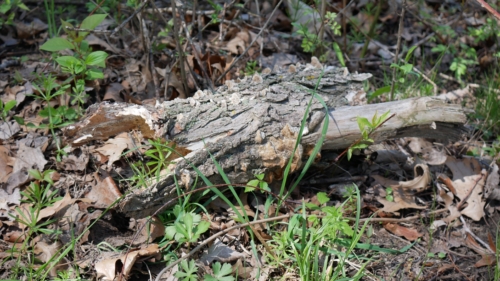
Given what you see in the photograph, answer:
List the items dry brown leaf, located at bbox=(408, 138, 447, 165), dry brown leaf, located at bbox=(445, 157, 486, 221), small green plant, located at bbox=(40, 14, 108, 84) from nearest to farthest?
1. small green plant, located at bbox=(40, 14, 108, 84)
2. dry brown leaf, located at bbox=(445, 157, 486, 221)
3. dry brown leaf, located at bbox=(408, 138, 447, 165)

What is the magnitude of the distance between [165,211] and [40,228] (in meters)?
0.65

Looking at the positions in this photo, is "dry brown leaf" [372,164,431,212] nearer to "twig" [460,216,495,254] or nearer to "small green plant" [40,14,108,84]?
"twig" [460,216,495,254]

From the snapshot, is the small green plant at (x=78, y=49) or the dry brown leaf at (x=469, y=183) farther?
the dry brown leaf at (x=469, y=183)

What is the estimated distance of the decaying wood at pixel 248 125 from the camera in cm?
236

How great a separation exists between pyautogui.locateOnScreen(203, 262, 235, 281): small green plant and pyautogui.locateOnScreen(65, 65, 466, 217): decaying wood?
17.9 inches

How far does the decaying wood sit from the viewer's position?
2.36 metres

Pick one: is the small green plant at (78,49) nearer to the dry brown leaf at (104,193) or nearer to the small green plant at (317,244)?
the dry brown leaf at (104,193)

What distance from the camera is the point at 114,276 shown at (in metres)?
2.13

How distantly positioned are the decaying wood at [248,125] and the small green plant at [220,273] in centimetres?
46

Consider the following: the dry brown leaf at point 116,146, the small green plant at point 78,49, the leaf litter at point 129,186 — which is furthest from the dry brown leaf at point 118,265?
the small green plant at point 78,49

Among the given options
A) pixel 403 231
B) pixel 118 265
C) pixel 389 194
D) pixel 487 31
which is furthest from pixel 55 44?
pixel 487 31

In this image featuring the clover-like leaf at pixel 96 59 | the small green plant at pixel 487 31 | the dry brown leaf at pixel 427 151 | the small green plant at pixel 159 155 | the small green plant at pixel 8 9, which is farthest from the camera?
the small green plant at pixel 487 31

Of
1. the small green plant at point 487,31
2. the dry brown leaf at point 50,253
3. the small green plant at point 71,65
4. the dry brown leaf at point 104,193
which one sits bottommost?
the dry brown leaf at point 50,253

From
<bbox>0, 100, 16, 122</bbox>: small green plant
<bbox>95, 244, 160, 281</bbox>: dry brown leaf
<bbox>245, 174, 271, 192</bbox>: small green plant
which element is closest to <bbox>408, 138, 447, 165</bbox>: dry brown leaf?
<bbox>245, 174, 271, 192</bbox>: small green plant
